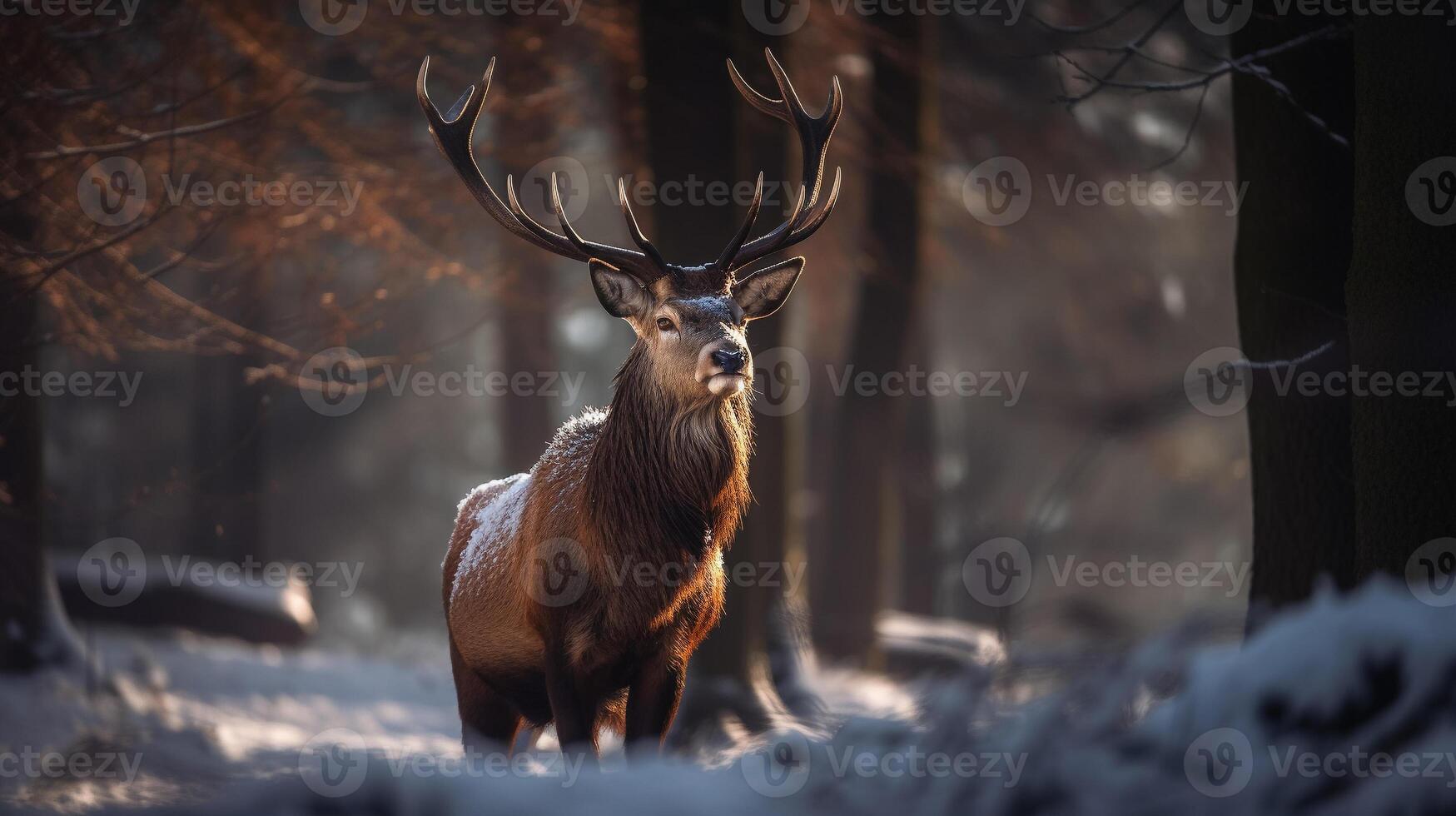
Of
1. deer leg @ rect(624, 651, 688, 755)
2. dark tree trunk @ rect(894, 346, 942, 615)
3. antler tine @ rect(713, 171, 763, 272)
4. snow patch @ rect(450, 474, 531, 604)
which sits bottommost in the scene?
dark tree trunk @ rect(894, 346, 942, 615)

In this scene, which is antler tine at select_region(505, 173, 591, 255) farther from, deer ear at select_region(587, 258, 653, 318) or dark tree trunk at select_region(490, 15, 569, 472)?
dark tree trunk at select_region(490, 15, 569, 472)

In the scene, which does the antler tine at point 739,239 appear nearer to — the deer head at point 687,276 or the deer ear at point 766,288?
the deer head at point 687,276

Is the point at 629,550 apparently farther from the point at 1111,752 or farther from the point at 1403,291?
the point at 1403,291

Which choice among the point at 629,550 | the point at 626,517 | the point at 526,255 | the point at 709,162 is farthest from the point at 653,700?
the point at 526,255

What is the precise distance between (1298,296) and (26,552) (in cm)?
819

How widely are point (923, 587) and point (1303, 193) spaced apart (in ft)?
36.7

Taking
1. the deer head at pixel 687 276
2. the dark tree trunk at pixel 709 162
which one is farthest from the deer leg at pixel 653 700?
the dark tree trunk at pixel 709 162

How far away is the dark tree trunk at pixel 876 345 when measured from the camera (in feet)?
36.9

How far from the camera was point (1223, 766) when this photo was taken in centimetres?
265

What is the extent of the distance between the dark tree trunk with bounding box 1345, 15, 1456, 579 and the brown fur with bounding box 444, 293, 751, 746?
8.23 feet

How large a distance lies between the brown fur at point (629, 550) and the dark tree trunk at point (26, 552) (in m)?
3.81

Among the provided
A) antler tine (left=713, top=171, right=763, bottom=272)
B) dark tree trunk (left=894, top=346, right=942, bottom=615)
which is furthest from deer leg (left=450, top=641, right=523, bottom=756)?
dark tree trunk (left=894, top=346, right=942, bottom=615)

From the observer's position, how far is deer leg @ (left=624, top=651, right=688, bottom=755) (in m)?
5.12

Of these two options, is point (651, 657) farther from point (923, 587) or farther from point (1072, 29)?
point (923, 587)
